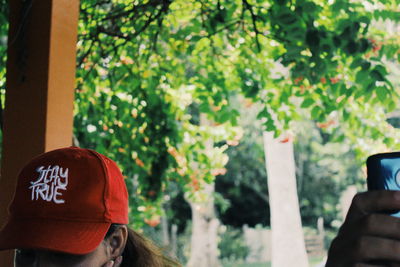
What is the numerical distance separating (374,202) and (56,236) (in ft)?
2.56

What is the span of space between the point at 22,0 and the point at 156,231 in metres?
16.1

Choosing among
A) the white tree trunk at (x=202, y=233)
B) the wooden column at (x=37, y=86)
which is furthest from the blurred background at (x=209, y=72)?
the white tree trunk at (x=202, y=233)

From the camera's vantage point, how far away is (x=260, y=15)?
3457mm

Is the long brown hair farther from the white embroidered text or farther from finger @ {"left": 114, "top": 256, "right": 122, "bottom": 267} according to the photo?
the white embroidered text

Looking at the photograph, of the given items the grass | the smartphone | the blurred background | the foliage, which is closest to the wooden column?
the blurred background

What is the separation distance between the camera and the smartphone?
0.64 meters

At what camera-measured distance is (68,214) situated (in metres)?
1.27

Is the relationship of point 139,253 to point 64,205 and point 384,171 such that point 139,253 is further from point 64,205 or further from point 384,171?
point 384,171

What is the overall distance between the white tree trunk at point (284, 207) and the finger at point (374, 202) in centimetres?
889

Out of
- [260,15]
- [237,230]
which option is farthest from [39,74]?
[237,230]

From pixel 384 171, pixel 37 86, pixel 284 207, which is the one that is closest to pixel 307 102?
pixel 37 86

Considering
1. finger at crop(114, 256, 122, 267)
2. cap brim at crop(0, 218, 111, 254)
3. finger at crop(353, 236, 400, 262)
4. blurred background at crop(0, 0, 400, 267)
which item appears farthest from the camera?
blurred background at crop(0, 0, 400, 267)

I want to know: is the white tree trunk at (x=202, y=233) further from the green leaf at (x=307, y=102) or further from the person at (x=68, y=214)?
the person at (x=68, y=214)

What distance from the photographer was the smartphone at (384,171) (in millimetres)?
643
